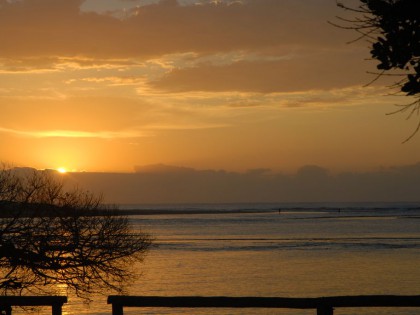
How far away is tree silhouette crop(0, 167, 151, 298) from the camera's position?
19031 millimetres

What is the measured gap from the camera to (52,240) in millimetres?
20234

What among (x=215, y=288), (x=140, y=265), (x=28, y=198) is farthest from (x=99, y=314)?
(x=140, y=265)

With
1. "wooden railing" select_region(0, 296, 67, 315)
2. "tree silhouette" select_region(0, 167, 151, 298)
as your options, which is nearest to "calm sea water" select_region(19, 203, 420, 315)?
"tree silhouette" select_region(0, 167, 151, 298)

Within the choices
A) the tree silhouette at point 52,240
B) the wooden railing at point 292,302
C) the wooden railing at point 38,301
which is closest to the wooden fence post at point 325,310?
the wooden railing at point 292,302

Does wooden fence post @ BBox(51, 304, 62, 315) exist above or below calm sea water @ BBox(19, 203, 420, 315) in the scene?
below

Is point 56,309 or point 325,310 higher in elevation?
point 56,309

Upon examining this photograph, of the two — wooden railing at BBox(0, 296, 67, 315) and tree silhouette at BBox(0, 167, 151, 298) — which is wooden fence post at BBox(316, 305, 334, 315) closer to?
wooden railing at BBox(0, 296, 67, 315)

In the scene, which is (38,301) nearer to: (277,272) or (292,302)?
(292,302)

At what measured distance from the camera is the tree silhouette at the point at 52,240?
19.0 meters

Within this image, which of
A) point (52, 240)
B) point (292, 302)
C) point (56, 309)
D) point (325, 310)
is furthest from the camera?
point (52, 240)

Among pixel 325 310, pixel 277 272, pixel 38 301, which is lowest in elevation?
pixel 325 310

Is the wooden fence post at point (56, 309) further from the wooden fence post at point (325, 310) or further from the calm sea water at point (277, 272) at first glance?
the calm sea water at point (277, 272)

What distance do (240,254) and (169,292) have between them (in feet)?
85.6

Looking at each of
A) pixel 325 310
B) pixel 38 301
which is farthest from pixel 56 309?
pixel 325 310
